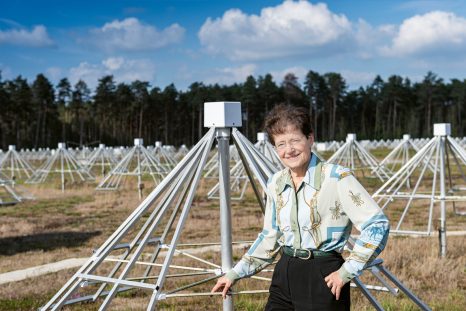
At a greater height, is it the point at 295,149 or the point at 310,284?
the point at 295,149

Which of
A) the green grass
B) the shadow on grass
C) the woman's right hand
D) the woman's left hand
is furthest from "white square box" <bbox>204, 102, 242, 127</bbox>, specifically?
the green grass

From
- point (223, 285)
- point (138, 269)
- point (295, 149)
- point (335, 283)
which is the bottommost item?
point (138, 269)

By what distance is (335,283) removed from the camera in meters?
3.11

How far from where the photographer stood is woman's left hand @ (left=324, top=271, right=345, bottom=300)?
310 cm

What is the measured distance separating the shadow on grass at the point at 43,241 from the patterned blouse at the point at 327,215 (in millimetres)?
9272

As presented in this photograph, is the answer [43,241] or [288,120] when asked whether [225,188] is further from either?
[43,241]

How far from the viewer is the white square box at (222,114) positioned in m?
5.05

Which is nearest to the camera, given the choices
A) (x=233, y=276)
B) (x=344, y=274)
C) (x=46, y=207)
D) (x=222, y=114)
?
(x=344, y=274)

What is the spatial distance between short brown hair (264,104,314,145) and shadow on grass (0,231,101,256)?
936 centimetres

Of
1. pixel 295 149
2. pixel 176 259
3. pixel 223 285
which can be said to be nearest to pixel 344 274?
pixel 295 149

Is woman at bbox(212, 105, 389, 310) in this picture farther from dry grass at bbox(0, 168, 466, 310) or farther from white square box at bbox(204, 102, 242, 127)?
dry grass at bbox(0, 168, 466, 310)

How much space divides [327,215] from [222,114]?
205 centimetres

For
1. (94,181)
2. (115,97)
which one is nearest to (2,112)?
(115,97)

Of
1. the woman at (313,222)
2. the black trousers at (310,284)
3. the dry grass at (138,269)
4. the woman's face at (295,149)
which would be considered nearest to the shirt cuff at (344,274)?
the woman at (313,222)
